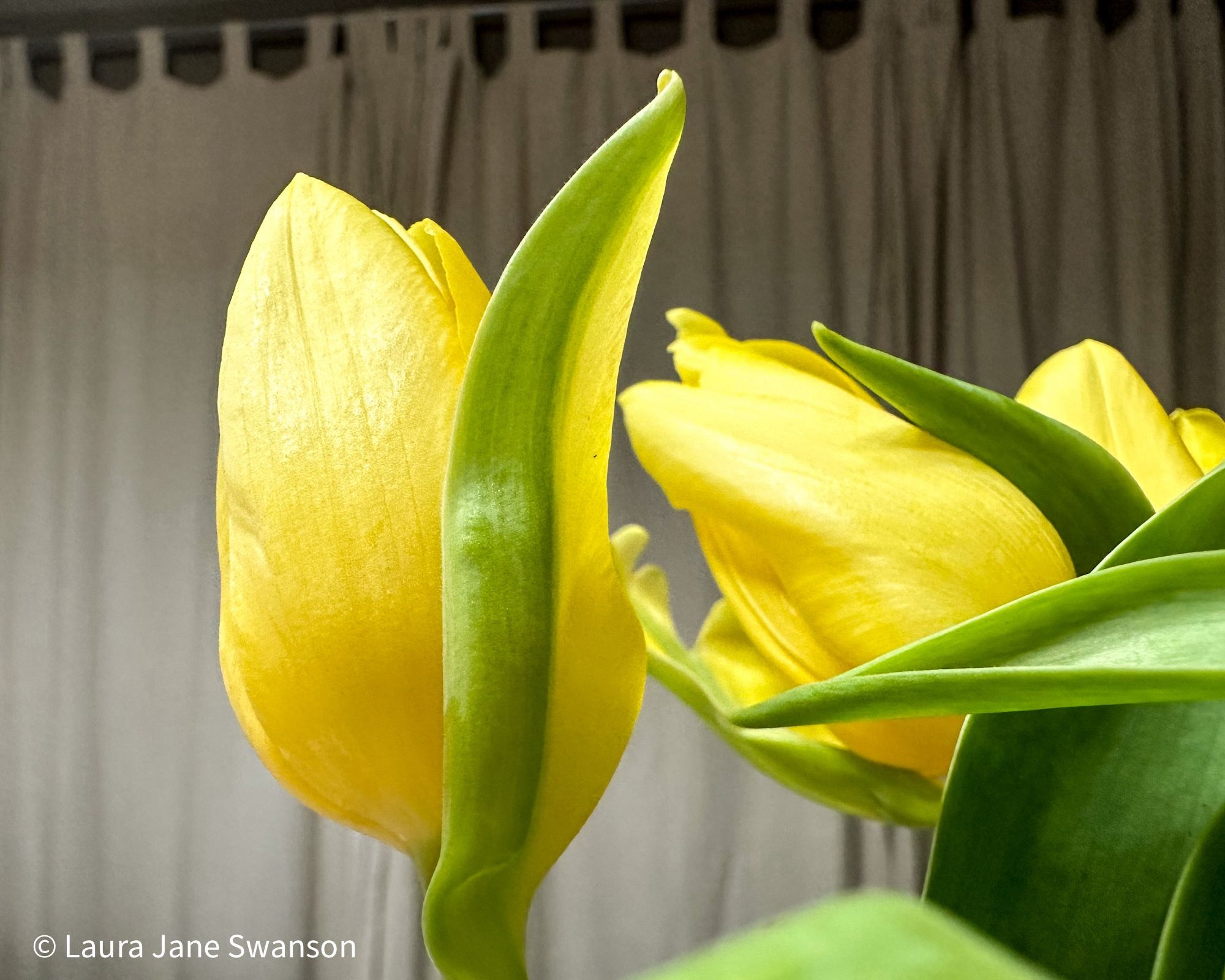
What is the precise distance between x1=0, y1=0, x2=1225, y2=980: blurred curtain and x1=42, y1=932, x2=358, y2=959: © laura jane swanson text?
29 millimetres

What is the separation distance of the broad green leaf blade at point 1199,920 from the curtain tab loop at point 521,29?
2.63m

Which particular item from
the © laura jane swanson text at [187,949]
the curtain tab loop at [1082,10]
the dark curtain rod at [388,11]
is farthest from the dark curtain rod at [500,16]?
the © laura jane swanson text at [187,949]

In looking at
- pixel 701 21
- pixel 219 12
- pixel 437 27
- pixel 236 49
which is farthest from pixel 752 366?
pixel 219 12

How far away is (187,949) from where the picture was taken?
2.54m

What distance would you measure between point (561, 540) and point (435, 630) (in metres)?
0.02

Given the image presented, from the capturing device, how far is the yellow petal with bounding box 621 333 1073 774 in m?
0.15

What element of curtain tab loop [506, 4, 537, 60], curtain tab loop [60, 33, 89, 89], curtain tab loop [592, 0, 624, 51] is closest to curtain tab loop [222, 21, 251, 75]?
curtain tab loop [60, 33, 89, 89]

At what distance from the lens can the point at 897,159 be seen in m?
2.40

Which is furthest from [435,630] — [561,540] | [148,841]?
[148,841]

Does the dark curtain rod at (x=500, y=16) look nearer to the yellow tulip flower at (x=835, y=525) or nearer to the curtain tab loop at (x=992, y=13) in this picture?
the curtain tab loop at (x=992, y=13)

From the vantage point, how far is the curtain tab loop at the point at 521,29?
2518mm

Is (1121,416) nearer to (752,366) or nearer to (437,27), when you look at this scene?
(752,366)

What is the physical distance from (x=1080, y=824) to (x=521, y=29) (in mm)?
2658

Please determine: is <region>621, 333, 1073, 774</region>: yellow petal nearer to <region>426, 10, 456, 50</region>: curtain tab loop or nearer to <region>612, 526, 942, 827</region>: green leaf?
<region>612, 526, 942, 827</region>: green leaf
